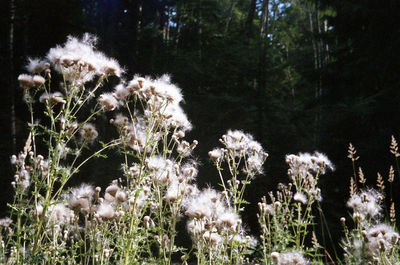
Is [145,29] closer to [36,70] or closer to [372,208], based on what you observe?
[36,70]

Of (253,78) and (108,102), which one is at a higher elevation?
(253,78)

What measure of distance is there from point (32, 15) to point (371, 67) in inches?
371

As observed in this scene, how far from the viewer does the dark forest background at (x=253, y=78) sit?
7.20 meters

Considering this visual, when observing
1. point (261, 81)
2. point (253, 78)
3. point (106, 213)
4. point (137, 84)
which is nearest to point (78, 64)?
point (137, 84)

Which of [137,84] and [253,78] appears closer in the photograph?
[137,84]

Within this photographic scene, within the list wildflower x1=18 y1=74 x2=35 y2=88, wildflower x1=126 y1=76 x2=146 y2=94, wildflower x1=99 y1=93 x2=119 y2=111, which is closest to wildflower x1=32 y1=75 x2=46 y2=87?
wildflower x1=18 y1=74 x2=35 y2=88

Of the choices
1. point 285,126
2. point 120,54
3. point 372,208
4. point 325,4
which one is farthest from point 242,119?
point 372,208

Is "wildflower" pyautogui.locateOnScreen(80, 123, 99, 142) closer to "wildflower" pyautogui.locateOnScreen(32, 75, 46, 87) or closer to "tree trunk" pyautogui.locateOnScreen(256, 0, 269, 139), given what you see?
"wildflower" pyautogui.locateOnScreen(32, 75, 46, 87)

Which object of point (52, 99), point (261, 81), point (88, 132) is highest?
point (261, 81)

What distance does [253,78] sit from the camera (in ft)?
28.7

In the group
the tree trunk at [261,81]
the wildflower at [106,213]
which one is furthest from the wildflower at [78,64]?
the tree trunk at [261,81]

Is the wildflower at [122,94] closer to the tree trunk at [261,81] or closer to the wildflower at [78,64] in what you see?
the wildflower at [78,64]

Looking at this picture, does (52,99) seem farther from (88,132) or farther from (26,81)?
(88,132)

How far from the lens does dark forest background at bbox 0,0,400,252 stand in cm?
720
